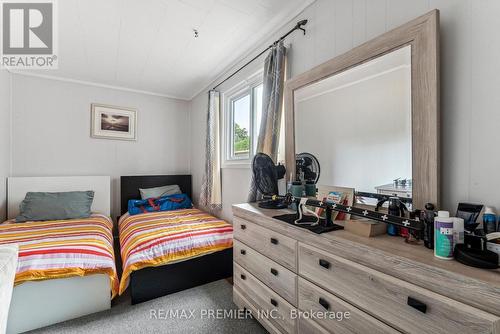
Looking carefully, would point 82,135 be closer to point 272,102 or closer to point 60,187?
point 60,187

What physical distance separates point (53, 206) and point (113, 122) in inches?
56.6

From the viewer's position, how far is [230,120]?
3.01 m

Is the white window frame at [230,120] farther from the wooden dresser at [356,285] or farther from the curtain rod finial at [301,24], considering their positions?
the wooden dresser at [356,285]

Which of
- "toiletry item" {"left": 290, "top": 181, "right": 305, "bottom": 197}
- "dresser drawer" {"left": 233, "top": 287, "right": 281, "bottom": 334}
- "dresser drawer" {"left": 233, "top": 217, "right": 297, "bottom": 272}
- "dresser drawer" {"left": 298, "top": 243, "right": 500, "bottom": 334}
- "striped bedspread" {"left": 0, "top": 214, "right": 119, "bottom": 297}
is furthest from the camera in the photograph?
"striped bedspread" {"left": 0, "top": 214, "right": 119, "bottom": 297}

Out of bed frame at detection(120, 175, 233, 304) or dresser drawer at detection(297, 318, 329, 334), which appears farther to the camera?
bed frame at detection(120, 175, 233, 304)

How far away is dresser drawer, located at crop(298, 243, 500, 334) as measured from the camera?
2.11 ft

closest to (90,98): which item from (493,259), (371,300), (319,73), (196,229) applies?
(196,229)

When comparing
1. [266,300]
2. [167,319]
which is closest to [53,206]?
[167,319]

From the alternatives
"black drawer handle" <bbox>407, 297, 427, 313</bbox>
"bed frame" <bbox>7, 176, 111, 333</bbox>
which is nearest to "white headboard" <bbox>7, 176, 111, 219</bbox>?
"bed frame" <bbox>7, 176, 111, 333</bbox>

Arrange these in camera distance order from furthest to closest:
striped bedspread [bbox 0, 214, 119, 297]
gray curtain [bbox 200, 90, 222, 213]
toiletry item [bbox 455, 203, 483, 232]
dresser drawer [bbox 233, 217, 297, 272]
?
gray curtain [bbox 200, 90, 222, 213], striped bedspread [bbox 0, 214, 119, 297], dresser drawer [bbox 233, 217, 297, 272], toiletry item [bbox 455, 203, 483, 232]

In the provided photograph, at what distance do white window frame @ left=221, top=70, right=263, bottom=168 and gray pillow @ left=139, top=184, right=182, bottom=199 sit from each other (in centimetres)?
120

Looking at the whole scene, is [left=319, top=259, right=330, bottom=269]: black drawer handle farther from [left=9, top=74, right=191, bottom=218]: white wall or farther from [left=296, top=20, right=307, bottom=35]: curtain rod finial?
[left=9, top=74, right=191, bottom=218]: white wall

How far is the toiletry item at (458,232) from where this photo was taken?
0.78 m

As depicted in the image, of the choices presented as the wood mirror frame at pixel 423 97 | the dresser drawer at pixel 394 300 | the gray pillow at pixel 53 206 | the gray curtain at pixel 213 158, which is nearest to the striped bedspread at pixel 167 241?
the gray curtain at pixel 213 158
